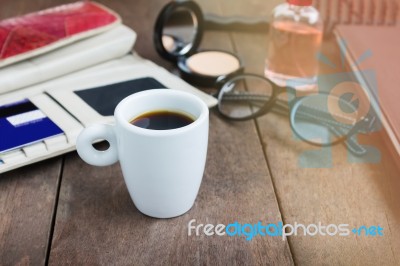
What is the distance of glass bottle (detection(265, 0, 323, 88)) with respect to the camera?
74 cm

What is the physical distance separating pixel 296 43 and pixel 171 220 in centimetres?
34

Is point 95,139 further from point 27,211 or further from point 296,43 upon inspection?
point 296,43

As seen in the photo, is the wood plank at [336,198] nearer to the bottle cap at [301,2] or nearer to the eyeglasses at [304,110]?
the eyeglasses at [304,110]

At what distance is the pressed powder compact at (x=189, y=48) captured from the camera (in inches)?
29.6

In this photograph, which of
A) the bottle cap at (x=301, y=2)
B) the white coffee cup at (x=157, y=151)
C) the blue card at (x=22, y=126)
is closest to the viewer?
the white coffee cup at (x=157, y=151)

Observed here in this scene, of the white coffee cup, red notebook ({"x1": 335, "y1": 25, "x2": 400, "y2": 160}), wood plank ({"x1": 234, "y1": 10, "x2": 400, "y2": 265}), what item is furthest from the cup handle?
red notebook ({"x1": 335, "y1": 25, "x2": 400, "y2": 160})

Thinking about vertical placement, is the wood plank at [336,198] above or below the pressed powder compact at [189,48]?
below

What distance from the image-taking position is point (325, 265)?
0.47m

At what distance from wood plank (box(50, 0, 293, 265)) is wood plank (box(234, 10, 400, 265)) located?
0.02 m

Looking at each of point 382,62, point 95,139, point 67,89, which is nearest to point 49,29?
point 67,89

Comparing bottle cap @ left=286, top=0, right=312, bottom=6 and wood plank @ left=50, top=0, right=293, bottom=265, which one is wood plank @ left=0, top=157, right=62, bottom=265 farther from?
bottle cap @ left=286, top=0, right=312, bottom=6

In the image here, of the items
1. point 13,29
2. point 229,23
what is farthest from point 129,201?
point 229,23

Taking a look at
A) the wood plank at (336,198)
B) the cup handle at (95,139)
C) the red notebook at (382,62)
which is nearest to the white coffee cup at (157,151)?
the cup handle at (95,139)

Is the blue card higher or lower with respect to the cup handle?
lower
